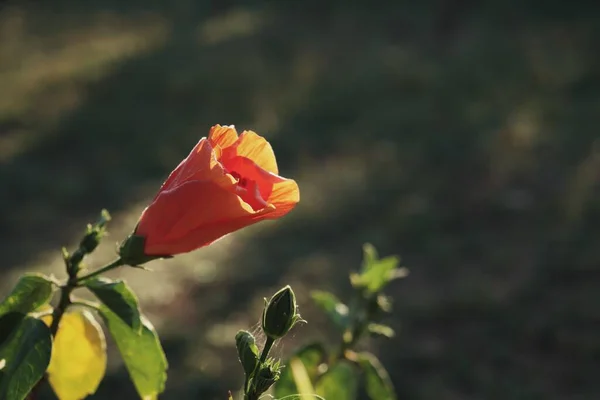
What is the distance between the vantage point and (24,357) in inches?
24.0

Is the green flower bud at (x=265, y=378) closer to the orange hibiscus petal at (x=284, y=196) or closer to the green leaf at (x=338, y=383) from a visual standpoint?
the orange hibiscus petal at (x=284, y=196)

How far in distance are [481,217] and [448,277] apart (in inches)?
22.9

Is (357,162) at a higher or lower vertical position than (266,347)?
lower

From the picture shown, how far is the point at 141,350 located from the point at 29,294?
0.09 meters

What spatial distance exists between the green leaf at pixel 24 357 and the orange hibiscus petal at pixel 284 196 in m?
0.18

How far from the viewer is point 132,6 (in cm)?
841

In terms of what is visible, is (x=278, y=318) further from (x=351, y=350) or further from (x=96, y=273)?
(x=351, y=350)

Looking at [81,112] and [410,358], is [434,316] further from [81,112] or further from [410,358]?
[81,112]

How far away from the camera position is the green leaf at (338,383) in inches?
33.6

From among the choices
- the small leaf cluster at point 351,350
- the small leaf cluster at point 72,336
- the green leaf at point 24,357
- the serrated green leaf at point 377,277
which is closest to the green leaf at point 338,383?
the small leaf cluster at point 351,350

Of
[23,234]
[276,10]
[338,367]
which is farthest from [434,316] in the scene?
[276,10]

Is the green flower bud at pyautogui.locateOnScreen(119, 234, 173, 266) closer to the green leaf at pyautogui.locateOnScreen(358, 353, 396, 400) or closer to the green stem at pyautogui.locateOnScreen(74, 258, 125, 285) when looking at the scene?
the green stem at pyautogui.locateOnScreen(74, 258, 125, 285)

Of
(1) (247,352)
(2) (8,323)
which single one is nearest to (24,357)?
(2) (8,323)

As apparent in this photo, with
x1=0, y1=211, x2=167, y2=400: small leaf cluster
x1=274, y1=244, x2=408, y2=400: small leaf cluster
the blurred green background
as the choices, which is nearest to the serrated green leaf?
x1=274, y1=244, x2=408, y2=400: small leaf cluster
